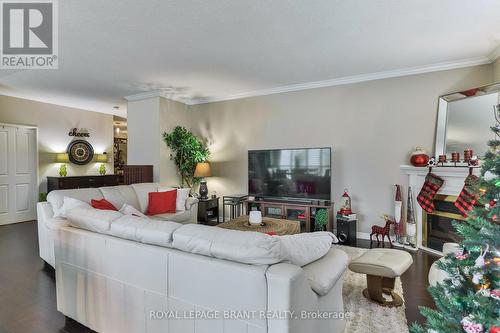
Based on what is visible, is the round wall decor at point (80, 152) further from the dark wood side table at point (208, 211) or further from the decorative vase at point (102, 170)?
the dark wood side table at point (208, 211)

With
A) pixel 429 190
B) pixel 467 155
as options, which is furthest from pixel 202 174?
pixel 467 155

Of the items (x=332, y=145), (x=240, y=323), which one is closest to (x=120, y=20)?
(x=240, y=323)

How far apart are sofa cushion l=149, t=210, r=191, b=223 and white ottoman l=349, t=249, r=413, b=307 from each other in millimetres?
2743

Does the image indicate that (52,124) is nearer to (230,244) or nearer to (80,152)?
(80,152)

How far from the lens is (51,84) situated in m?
4.61

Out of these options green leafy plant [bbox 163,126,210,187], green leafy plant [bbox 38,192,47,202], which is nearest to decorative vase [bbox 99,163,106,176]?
green leafy plant [bbox 38,192,47,202]

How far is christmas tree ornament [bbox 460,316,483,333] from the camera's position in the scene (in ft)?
3.04

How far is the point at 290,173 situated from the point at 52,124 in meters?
5.62

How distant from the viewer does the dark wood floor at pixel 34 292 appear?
2.07 meters

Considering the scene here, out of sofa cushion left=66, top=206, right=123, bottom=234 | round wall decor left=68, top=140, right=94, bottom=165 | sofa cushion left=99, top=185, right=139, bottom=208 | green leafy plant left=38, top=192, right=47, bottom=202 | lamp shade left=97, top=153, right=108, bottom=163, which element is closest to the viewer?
sofa cushion left=66, top=206, right=123, bottom=234

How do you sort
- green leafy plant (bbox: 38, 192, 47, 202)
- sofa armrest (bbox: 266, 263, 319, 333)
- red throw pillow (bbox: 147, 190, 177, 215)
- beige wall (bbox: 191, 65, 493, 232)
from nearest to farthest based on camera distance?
sofa armrest (bbox: 266, 263, 319, 333) < beige wall (bbox: 191, 65, 493, 232) < red throw pillow (bbox: 147, 190, 177, 215) < green leafy plant (bbox: 38, 192, 47, 202)

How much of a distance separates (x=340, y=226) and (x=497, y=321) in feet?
10.8

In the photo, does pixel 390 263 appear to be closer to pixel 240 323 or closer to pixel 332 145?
pixel 240 323

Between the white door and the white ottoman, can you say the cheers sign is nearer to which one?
the white door
